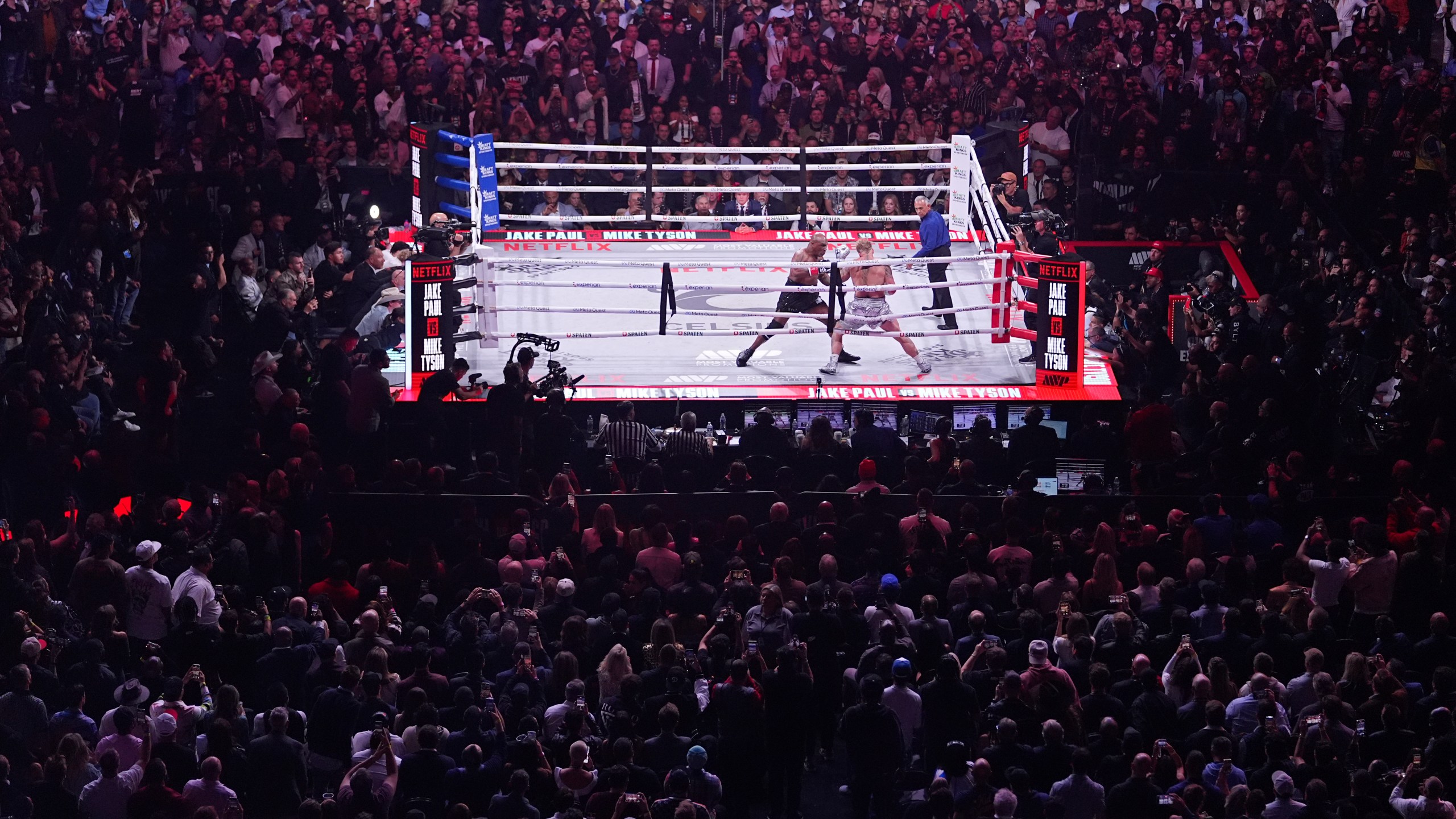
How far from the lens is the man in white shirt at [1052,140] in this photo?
19391mm

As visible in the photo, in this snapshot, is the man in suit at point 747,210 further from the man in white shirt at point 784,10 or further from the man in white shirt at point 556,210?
the man in white shirt at point 784,10

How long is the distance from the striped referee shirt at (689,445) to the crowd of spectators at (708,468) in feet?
0.14

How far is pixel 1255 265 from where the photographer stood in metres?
17.6

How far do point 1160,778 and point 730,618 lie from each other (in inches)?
98.9

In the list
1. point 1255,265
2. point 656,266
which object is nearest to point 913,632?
point 656,266

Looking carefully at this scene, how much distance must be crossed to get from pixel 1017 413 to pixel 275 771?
24.5ft

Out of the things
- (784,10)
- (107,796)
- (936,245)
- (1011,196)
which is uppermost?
(784,10)

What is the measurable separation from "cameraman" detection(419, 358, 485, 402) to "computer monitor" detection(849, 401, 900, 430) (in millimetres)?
2982

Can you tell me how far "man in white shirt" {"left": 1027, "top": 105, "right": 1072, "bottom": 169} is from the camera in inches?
763

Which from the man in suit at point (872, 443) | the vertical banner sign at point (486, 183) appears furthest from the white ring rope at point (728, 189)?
the man in suit at point (872, 443)

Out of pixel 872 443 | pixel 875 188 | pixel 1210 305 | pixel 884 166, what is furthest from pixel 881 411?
pixel 875 188

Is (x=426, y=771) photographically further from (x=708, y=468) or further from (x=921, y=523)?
(x=708, y=468)

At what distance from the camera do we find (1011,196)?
58.4 feet

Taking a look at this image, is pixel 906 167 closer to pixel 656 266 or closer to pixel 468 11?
pixel 656 266
